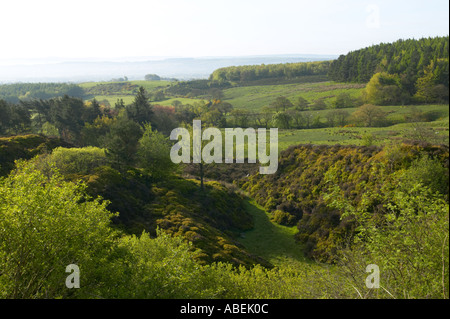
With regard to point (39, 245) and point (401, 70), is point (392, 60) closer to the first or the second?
point (401, 70)

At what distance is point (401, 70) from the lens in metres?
122

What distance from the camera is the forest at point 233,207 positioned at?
1134cm

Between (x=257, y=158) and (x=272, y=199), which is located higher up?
(x=257, y=158)

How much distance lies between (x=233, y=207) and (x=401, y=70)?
117m

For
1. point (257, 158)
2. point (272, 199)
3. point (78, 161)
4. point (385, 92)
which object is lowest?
point (272, 199)

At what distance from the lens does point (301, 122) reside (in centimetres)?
9406

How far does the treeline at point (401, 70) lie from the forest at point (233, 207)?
1.14 metres

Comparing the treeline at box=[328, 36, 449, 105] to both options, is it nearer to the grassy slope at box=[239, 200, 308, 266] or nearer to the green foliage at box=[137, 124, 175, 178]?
the grassy slope at box=[239, 200, 308, 266]

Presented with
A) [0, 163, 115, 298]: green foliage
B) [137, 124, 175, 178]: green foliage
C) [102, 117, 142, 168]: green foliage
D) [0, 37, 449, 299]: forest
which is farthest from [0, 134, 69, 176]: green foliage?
[0, 163, 115, 298]: green foliage

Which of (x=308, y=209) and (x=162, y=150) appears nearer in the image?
(x=308, y=209)
